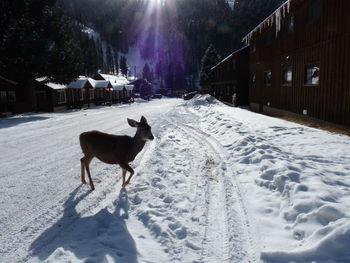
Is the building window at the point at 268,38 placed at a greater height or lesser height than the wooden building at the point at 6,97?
greater

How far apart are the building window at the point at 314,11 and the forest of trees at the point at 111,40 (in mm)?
26417

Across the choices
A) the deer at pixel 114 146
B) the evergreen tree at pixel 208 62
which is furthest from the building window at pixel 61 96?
the deer at pixel 114 146

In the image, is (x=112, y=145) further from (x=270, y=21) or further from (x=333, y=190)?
(x=270, y=21)

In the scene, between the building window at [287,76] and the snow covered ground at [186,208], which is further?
the building window at [287,76]

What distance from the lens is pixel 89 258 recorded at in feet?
12.0

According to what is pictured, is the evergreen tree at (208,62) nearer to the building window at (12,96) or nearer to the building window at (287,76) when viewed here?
the building window at (12,96)

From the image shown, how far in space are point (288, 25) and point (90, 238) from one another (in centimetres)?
1901

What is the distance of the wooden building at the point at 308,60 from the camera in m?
12.5

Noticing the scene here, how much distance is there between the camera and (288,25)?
18.8 meters

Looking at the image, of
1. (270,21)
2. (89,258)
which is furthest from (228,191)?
(270,21)

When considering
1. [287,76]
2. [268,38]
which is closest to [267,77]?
[268,38]

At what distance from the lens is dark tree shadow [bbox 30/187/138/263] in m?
3.78

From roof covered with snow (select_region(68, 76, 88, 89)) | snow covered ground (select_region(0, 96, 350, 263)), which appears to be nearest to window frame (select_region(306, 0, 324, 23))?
snow covered ground (select_region(0, 96, 350, 263))

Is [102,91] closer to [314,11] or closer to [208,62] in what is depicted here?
[208,62]
